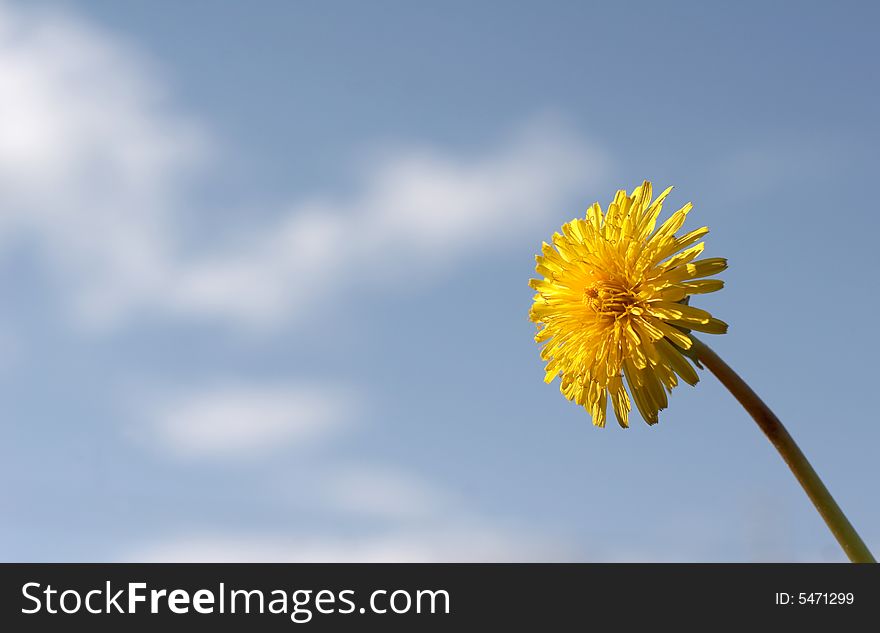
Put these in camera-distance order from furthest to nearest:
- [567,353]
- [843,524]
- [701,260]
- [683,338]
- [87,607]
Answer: [87,607] < [567,353] < [701,260] < [683,338] < [843,524]

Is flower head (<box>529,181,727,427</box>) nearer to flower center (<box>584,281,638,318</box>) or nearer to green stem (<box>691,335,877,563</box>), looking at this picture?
flower center (<box>584,281,638,318</box>)

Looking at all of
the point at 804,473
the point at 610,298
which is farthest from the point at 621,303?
the point at 804,473

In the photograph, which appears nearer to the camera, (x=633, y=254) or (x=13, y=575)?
(x=633, y=254)

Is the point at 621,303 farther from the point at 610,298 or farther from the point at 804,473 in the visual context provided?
the point at 804,473

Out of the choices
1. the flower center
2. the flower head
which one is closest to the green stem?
the flower head

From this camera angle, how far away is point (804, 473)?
2309 mm

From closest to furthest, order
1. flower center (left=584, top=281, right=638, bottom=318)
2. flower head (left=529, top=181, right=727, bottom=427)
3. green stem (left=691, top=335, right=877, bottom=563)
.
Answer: green stem (left=691, top=335, right=877, bottom=563) → flower head (left=529, top=181, right=727, bottom=427) → flower center (left=584, top=281, right=638, bottom=318)

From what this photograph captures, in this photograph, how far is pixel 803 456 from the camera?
92.2 inches

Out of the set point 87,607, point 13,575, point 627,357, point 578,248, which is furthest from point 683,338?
point 13,575

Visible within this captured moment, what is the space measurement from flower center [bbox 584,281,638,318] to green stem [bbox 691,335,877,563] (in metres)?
1.06

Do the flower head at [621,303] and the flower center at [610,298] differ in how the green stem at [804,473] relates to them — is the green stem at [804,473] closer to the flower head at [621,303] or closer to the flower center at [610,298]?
→ the flower head at [621,303]

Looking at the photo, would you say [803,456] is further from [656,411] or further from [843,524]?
[656,411]

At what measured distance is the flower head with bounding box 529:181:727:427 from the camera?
11.1 ft

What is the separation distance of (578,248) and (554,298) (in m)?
0.26
